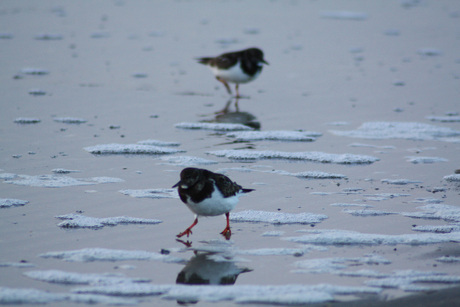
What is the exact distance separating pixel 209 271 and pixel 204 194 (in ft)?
2.84

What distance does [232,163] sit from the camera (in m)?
8.06

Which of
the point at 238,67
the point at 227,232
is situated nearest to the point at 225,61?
the point at 238,67

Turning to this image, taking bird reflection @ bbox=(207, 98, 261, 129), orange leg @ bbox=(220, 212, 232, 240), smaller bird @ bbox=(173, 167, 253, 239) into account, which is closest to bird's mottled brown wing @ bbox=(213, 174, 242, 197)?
smaller bird @ bbox=(173, 167, 253, 239)

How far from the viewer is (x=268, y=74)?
1396cm

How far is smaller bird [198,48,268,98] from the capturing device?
39.6 feet

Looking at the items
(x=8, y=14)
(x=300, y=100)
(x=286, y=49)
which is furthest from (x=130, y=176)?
(x=8, y=14)

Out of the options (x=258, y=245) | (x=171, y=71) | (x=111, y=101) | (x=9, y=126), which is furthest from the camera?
(x=171, y=71)

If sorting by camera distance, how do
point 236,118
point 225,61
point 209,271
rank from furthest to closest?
point 225,61 → point 236,118 → point 209,271

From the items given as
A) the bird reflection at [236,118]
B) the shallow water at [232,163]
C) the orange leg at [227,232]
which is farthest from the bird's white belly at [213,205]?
the bird reflection at [236,118]

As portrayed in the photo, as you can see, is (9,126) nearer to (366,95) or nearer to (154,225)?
(154,225)

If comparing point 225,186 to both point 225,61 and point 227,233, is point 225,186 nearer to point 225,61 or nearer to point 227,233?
point 227,233

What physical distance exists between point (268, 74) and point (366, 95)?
264 centimetres

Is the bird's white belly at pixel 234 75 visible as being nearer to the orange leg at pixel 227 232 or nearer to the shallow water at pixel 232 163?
the shallow water at pixel 232 163

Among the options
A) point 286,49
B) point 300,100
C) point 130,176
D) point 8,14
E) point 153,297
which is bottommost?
point 153,297
